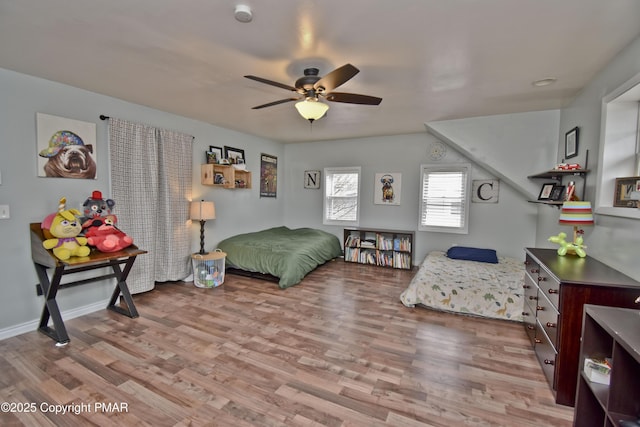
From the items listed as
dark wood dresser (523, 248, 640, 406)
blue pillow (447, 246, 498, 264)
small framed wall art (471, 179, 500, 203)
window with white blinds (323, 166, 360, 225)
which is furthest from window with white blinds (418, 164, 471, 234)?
dark wood dresser (523, 248, 640, 406)

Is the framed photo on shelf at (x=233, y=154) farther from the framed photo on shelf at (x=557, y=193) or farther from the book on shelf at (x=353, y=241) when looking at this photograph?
the framed photo on shelf at (x=557, y=193)

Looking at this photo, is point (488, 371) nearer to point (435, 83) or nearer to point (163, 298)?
point (435, 83)

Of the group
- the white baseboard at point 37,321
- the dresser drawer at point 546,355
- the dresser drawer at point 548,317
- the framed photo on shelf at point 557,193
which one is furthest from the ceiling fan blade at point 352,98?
the white baseboard at point 37,321

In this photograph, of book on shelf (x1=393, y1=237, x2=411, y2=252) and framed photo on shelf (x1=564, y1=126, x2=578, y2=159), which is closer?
framed photo on shelf (x1=564, y1=126, x2=578, y2=159)

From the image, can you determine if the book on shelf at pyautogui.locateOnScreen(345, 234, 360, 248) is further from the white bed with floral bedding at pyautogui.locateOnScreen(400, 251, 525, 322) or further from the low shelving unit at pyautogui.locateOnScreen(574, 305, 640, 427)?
the low shelving unit at pyautogui.locateOnScreen(574, 305, 640, 427)

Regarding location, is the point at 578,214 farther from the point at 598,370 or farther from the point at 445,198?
the point at 445,198

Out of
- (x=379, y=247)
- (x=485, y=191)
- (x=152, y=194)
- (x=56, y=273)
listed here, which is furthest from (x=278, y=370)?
(x=485, y=191)

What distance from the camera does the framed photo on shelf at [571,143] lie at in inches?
115

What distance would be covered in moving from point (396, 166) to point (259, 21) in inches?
151

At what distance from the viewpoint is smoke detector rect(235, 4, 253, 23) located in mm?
1638

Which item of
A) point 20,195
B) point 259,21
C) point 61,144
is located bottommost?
point 20,195

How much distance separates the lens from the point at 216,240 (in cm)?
469

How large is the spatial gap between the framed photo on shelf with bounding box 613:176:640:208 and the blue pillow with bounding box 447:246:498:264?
2.06 metres

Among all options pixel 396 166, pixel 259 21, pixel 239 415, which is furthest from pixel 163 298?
pixel 396 166
